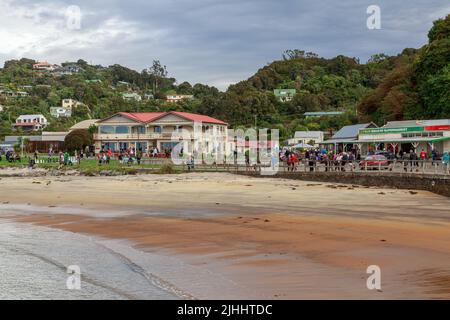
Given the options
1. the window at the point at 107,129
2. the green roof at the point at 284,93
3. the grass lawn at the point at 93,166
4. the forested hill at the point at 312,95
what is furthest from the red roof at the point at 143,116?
the green roof at the point at 284,93

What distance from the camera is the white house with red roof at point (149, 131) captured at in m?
77.0

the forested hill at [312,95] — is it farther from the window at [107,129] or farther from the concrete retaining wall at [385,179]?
the window at [107,129]

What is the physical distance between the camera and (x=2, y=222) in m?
20.9

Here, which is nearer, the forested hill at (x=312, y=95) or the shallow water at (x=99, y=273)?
the shallow water at (x=99, y=273)

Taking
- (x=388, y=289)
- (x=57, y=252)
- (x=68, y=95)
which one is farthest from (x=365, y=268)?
(x=68, y=95)

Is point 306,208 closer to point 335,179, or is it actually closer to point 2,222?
point 2,222

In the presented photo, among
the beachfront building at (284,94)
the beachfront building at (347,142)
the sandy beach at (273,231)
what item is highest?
the beachfront building at (284,94)

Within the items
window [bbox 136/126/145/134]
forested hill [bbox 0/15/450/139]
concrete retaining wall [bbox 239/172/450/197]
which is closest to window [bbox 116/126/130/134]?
window [bbox 136/126/145/134]

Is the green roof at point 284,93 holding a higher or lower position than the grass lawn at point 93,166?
higher

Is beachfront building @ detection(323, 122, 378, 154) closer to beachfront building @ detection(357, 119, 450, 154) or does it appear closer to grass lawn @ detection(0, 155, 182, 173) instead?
beachfront building @ detection(357, 119, 450, 154)

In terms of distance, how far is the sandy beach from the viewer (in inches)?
426

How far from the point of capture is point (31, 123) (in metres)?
121

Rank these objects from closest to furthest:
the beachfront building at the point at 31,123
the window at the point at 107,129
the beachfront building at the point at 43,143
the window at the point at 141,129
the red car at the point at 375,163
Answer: the red car at the point at 375,163
the window at the point at 141,129
the window at the point at 107,129
the beachfront building at the point at 43,143
the beachfront building at the point at 31,123

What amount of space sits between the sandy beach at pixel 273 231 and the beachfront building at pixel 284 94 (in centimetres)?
9638
